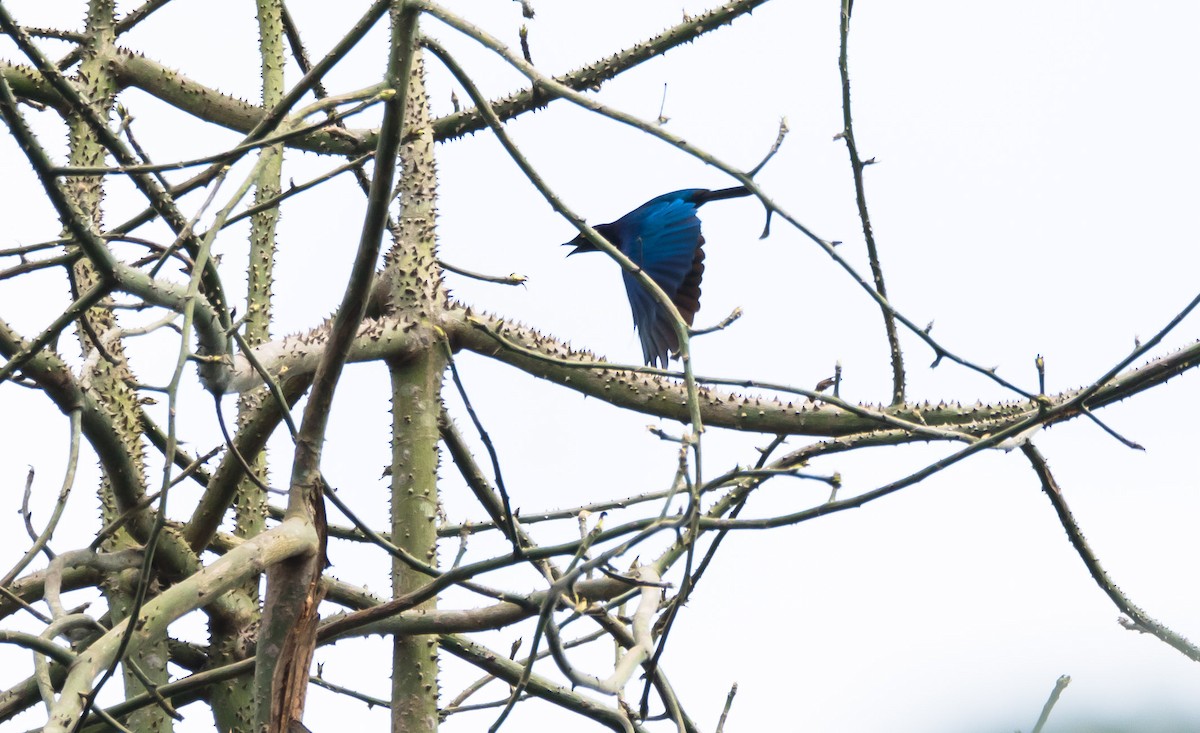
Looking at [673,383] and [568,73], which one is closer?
[673,383]

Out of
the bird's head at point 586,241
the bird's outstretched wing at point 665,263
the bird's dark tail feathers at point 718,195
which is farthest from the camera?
the bird's head at point 586,241

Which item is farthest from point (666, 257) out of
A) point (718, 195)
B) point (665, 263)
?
point (718, 195)

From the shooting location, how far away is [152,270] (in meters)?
1.76

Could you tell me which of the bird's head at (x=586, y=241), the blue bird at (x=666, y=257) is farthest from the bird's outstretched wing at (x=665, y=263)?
the bird's head at (x=586, y=241)

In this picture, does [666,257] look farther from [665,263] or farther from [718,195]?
[718,195]

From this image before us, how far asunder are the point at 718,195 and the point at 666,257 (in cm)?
34

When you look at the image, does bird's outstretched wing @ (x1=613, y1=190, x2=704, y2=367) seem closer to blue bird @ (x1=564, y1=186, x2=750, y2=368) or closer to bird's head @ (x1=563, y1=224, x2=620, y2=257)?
blue bird @ (x1=564, y1=186, x2=750, y2=368)

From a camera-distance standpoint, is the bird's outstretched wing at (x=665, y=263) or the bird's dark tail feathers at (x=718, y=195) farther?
the bird's dark tail feathers at (x=718, y=195)

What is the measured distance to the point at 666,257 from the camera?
3506 mm

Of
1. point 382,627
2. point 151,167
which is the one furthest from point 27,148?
point 382,627

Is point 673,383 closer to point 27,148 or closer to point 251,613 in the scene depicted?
point 251,613

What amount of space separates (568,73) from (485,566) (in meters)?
1.79

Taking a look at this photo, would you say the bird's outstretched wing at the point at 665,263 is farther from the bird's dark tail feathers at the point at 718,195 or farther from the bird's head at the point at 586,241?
the bird's head at the point at 586,241

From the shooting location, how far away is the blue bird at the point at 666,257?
324cm
